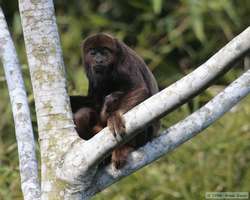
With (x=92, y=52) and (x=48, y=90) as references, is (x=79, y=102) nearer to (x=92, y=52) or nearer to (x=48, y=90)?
(x=92, y=52)

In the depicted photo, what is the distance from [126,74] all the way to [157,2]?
10.6ft

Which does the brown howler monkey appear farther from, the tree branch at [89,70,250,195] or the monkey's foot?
the tree branch at [89,70,250,195]

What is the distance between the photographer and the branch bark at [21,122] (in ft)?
13.6

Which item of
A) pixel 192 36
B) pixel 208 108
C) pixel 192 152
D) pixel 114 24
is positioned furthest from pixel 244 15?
pixel 208 108

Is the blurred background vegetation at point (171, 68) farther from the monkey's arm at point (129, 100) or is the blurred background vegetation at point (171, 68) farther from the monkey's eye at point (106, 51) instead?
the monkey's arm at point (129, 100)

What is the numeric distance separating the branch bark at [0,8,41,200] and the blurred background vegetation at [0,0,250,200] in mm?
1411

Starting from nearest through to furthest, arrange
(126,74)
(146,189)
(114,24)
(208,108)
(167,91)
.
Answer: (167,91) < (208,108) < (126,74) < (146,189) < (114,24)

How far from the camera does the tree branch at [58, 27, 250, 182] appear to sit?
366cm

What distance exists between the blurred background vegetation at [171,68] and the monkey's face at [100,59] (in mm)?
1080

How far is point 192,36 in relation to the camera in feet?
34.4

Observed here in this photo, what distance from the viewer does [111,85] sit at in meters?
5.18

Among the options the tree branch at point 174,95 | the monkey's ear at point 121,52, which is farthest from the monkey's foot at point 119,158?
the monkey's ear at point 121,52

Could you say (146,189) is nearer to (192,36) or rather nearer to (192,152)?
(192,152)

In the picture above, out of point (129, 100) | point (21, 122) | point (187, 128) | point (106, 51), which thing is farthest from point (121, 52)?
point (187, 128)
